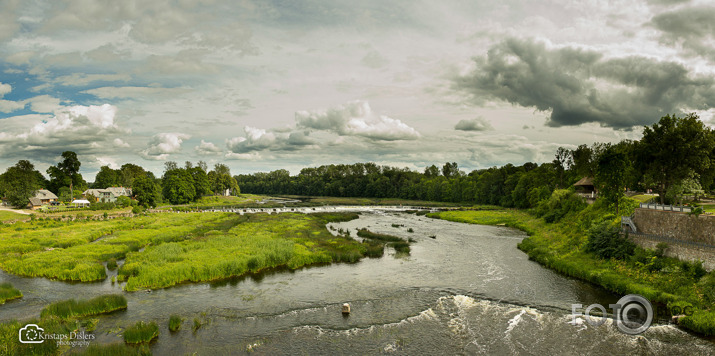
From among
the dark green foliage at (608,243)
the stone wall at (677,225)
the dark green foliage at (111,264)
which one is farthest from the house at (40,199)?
the stone wall at (677,225)

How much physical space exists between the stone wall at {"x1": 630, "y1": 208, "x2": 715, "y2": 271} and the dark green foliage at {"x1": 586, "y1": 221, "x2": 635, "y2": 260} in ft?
4.16

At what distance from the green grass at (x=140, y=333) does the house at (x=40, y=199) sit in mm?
119932

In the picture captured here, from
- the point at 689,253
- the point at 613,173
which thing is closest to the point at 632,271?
the point at 689,253

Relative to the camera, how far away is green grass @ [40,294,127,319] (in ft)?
77.9

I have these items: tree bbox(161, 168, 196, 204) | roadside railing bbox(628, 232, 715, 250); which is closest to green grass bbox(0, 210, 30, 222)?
tree bbox(161, 168, 196, 204)

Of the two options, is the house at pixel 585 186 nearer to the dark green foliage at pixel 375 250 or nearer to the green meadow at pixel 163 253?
the dark green foliage at pixel 375 250

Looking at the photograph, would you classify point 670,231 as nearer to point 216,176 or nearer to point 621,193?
point 621,193

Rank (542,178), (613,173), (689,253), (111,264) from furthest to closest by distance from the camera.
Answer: (542,178) < (613,173) < (111,264) < (689,253)

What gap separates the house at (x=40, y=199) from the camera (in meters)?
109

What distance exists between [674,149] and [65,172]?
179 m

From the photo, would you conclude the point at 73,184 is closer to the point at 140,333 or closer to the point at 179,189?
the point at 179,189

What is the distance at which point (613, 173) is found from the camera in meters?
47.9

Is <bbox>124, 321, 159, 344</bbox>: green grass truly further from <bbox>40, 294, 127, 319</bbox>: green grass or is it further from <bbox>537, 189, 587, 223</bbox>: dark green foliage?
<bbox>537, 189, 587, 223</bbox>: dark green foliage

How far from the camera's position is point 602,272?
1308 inches
